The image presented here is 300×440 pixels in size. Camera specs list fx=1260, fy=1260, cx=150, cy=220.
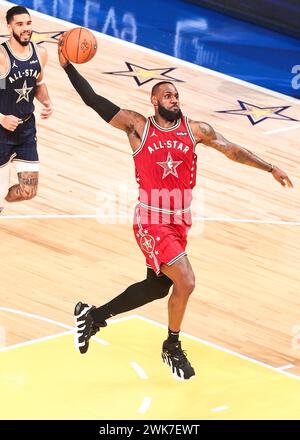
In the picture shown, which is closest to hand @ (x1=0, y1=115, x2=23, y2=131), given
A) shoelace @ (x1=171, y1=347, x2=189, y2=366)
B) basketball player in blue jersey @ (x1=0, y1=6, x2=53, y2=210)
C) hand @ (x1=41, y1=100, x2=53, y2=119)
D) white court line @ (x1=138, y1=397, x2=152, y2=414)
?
basketball player in blue jersey @ (x1=0, y1=6, x2=53, y2=210)

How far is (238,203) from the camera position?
1513 cm

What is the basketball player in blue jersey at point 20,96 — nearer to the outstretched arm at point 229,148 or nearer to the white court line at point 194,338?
the white court line at point 194,338

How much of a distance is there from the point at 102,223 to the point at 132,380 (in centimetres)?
383

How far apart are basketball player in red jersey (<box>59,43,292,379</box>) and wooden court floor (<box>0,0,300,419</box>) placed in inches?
22.9

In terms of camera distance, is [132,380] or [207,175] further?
[207,175]

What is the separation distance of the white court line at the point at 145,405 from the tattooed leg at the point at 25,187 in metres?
3.11

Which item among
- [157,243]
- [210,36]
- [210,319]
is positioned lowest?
[210,36]

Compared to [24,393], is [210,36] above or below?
below

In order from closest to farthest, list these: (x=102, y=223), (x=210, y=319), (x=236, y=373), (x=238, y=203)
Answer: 1. (x=236, y=373)
2. (x=210, y=319)
3. (x=102, y=223)
4. (x=238, y=203)

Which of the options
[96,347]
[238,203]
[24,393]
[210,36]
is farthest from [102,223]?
[210,36]

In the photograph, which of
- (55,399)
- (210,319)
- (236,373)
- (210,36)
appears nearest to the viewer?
(55,399)

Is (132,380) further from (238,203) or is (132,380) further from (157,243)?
(238,203)

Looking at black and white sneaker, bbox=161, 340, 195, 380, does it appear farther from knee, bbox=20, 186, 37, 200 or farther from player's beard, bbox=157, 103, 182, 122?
knee, bbox=20, 186, 37, 200

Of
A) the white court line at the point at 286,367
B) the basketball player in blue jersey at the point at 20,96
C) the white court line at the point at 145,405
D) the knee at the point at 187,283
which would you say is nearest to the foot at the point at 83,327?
the white court line at the point at 145,405
